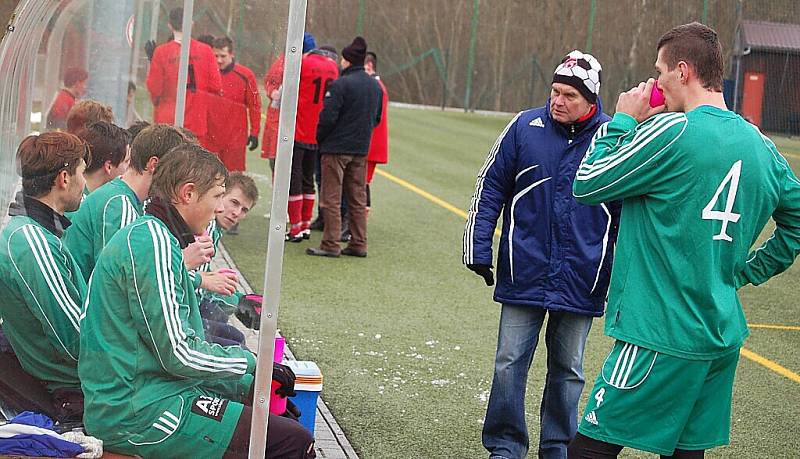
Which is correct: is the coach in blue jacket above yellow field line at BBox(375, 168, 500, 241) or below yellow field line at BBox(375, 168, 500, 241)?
above

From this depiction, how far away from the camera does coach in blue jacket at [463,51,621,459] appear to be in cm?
496

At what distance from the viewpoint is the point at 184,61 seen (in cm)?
652

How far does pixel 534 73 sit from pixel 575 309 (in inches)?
1227

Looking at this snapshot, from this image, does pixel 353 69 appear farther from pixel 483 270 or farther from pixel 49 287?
pixel 49 287

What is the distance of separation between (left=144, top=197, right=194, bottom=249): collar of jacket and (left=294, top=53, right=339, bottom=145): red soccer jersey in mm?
7270

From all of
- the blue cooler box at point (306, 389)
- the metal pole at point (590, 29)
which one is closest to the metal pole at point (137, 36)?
the blue cooler box at point (306, 389)

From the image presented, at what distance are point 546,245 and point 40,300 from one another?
2.16 metres

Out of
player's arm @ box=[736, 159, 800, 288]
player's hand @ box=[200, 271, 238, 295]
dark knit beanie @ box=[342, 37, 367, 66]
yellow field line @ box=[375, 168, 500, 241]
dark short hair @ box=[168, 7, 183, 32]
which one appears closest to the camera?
player's arm @ box=[736, 159, 800, 288]

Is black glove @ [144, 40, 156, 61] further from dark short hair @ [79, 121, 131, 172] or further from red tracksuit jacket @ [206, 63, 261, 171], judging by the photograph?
dark short hair @ [79, 121, 131, 172]

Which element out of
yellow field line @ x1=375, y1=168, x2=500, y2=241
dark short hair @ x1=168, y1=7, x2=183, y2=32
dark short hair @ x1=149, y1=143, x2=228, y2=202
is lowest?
yellow field line @ x1=375, y1=168, x2=500, y2=241

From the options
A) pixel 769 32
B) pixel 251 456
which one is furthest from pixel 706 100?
pixel 769 32

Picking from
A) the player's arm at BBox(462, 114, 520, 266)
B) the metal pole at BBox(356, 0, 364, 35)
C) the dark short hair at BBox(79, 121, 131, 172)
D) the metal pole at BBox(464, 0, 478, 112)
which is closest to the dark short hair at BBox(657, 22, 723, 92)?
the player's arm at BBox(462, 114, 520, 266)

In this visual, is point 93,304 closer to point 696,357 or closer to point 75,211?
point 75,211

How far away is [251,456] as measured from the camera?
3824 mm
